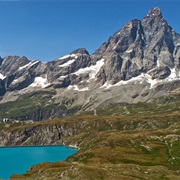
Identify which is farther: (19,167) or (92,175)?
(19,167)

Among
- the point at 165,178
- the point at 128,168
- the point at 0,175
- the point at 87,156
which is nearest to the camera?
the point at 165,178

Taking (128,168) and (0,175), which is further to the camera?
(0,175)

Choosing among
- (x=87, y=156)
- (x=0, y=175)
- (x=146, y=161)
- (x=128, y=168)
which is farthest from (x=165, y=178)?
(x=0, y=175)

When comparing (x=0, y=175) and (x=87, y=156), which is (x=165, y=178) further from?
(x=0, y=175)

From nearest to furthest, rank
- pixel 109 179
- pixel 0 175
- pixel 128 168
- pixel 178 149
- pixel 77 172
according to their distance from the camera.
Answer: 1. pixel 109 179
2. pixel 77 172
3. pixel 128 168
4. pixel 0 175
5. pixel 178 149

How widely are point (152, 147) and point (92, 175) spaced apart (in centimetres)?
10518

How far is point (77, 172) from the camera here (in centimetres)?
9306

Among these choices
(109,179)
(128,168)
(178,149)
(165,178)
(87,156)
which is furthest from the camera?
(178,149)

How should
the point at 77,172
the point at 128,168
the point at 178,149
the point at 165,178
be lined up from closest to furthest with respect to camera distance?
the point at 77,172
the point at 165,178
the point at 128,168
the point at 178,149

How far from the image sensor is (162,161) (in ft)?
525

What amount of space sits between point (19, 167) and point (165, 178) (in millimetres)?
105053

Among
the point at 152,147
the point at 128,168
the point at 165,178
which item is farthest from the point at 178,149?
the point at 165,178

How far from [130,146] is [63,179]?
11202cm

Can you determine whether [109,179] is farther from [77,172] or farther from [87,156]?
[87,156]
